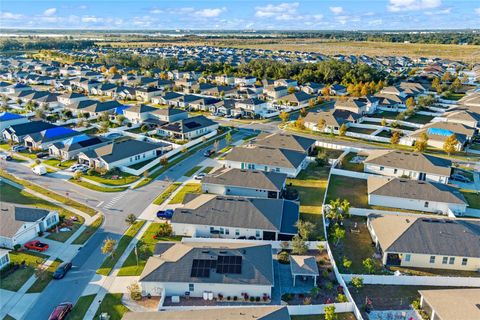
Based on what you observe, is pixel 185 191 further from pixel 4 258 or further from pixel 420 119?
Answer: pixel 420 119

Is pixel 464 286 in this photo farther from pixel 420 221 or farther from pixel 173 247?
pixel 173 247

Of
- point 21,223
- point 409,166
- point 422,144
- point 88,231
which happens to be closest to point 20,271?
point 21,223

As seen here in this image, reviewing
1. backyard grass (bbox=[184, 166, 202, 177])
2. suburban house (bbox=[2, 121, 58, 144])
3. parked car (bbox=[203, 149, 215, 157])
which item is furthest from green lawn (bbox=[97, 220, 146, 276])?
suburban house (bbox=[2, 121, 58, 144])

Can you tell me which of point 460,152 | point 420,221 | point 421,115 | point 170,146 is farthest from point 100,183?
point 421,115

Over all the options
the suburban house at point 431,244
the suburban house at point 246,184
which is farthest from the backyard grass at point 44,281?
the suburban house at point 431,244

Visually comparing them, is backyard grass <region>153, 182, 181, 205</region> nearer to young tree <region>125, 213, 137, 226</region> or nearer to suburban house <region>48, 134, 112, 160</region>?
young tree <region>125, 213, 137, 226</region>

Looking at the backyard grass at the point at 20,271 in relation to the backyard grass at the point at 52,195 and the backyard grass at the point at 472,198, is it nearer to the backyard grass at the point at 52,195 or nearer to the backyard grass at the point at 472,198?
the backyard grass at the point at 52,195

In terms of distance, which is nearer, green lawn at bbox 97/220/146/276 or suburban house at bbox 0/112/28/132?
green lawn at bbox 97/220/146/276
